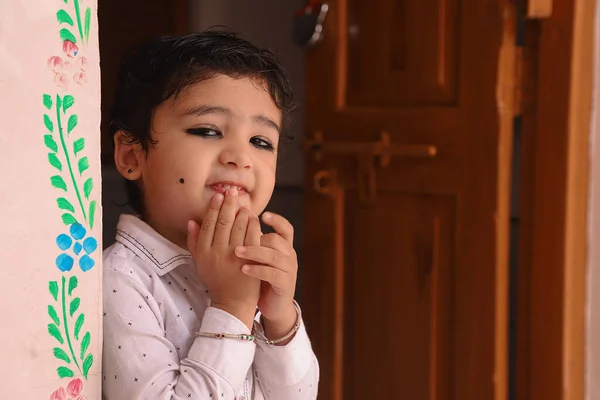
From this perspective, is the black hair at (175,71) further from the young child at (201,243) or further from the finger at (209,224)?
the finger at (209,224)

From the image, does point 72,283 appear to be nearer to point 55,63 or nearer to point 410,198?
point 55,63

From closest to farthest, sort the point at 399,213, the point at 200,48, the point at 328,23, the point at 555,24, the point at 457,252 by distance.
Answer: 1. the point at 200,48
2. the point at 555,24
3. the point at 457,252
4. the point at 399,213
5. the point at 328,23

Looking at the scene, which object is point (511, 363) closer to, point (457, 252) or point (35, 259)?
point (457, 252)

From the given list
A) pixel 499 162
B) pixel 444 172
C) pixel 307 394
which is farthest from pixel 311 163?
pixel 307 394

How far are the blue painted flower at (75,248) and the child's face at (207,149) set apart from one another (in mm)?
180

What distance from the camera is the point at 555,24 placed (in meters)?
1.59

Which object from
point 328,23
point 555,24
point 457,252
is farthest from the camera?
point 328,23

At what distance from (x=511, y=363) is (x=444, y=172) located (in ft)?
1.66

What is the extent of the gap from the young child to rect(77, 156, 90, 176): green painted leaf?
0.58 feet

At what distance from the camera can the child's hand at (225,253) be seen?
0.91 metres

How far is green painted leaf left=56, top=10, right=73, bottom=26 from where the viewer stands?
2.36ft

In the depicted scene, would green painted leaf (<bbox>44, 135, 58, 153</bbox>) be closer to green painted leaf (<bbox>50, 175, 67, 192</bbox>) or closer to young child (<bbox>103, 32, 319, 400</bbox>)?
green painted leaf (<bbox>50, 175, 67, 192</bbox>)

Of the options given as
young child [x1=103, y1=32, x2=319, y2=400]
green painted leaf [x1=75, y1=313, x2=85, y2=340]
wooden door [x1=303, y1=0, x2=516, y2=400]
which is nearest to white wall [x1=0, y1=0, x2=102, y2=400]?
green painted leaf [x1=75, y1=313, x2=85, y2=340]

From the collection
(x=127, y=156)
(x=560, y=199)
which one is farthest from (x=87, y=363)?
(x=560, y=199)
